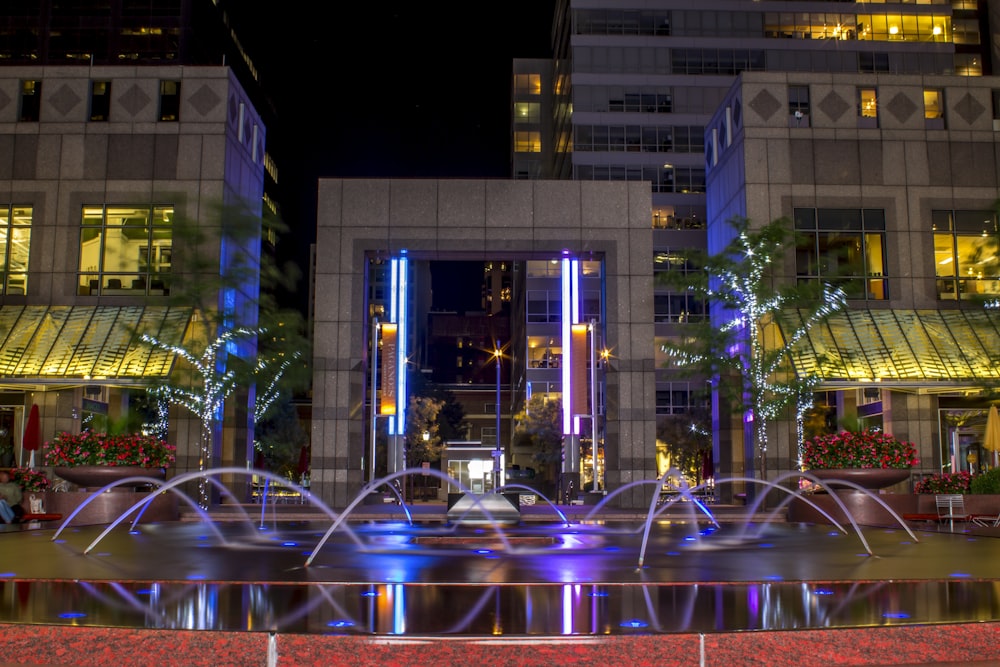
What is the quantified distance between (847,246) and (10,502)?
29618 mm

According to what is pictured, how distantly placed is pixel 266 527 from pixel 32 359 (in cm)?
1395

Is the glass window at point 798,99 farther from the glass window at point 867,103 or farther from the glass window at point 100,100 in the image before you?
the glass window at point 100,100

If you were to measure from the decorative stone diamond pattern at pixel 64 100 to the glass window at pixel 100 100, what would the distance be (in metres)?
0.54

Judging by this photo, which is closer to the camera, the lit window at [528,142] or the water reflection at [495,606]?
the water reflection at [495,606]

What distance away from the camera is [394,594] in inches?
433

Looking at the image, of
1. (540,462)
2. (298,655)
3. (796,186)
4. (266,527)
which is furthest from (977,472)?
(540,462)

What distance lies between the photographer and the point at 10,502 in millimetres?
23969

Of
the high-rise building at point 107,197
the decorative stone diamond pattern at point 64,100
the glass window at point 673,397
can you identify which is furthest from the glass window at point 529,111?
the decorative stone diamond pattern at point 64,100

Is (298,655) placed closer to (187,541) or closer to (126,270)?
(187,541)

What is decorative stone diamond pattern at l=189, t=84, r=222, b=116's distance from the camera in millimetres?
36844

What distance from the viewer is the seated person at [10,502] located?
75.9 feet

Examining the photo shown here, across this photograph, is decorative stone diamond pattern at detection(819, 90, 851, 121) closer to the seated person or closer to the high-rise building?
the high-rise building

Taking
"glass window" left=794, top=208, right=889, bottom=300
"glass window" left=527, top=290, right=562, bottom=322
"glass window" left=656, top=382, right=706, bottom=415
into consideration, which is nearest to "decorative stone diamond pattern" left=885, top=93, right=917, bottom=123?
"glass window" left=794, top=208, right=889, bottom=300

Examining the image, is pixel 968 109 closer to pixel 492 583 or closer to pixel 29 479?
pixel 492 583
